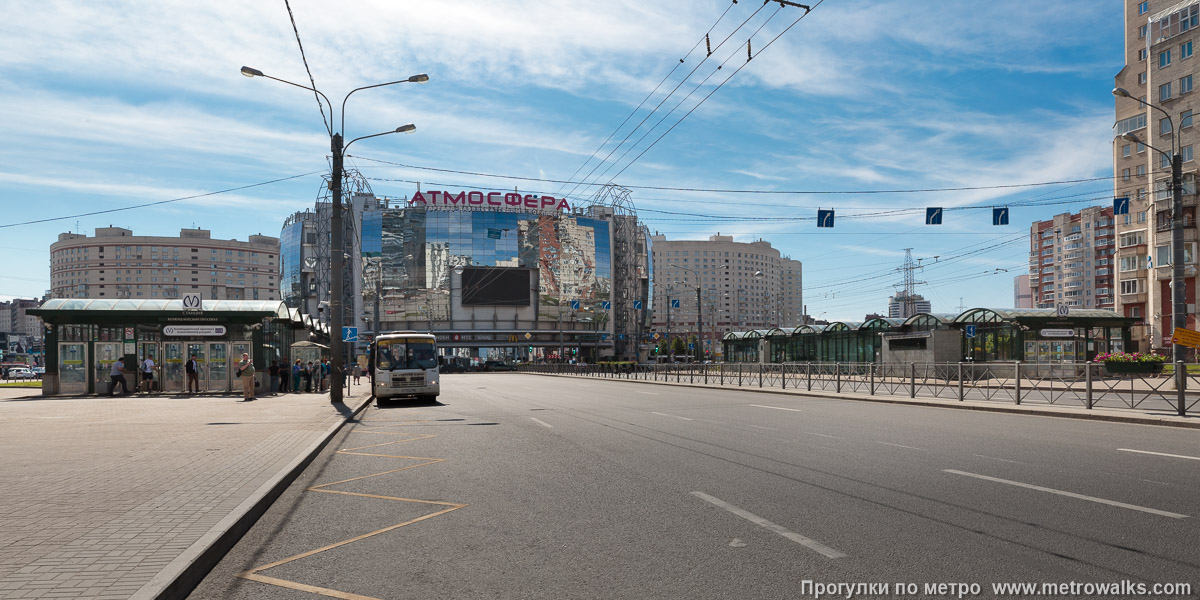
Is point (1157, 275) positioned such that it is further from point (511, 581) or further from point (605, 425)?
point (511, 581)

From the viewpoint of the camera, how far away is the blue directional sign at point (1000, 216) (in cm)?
2748

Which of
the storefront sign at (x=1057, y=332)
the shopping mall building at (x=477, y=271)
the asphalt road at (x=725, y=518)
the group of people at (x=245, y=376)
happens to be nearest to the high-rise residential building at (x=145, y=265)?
the shopping mall building at (x=477, y=271)

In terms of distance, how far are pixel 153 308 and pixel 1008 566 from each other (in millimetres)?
33420

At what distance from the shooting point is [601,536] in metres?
6.07

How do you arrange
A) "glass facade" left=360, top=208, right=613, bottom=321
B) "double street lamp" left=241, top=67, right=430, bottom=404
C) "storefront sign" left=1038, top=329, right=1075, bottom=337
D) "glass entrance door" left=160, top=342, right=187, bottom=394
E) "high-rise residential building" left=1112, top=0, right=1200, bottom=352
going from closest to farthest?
"double street lamp" left=241, top=67, right=430, bottom=404 → "glass entrance door" left=160, top=342, right=187, bottom=394 → "storefront sign" left=1038, top=329, right=1075, bottom=337 → "high-rise residential building" left=1112, top=0, right=1200, bottom=352 → "glass facade" left=360, top=208, right=613, bottom=321

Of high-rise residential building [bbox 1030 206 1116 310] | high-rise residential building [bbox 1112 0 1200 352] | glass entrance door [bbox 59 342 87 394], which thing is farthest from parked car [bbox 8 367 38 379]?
high-rise residential building [bbox 1030 206 1116 310]

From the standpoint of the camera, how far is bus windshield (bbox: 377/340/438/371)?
26.3 meters

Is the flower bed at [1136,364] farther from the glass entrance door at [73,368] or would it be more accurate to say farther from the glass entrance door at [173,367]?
the glass entrance door at [73,368]

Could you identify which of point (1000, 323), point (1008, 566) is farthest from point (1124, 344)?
point (1008, 566)

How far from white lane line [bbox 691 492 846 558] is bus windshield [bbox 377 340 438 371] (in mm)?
20218

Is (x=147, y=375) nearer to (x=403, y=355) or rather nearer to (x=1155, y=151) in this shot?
(x=403, y=355)

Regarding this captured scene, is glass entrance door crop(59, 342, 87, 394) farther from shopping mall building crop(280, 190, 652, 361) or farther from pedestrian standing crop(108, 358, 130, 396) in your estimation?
shopping mall building crop(280, 190, 652, 361)

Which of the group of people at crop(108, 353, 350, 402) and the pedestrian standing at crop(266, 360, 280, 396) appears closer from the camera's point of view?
the group of people at crop(108, 353, 350, 402)

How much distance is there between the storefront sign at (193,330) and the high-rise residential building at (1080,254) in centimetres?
15086
